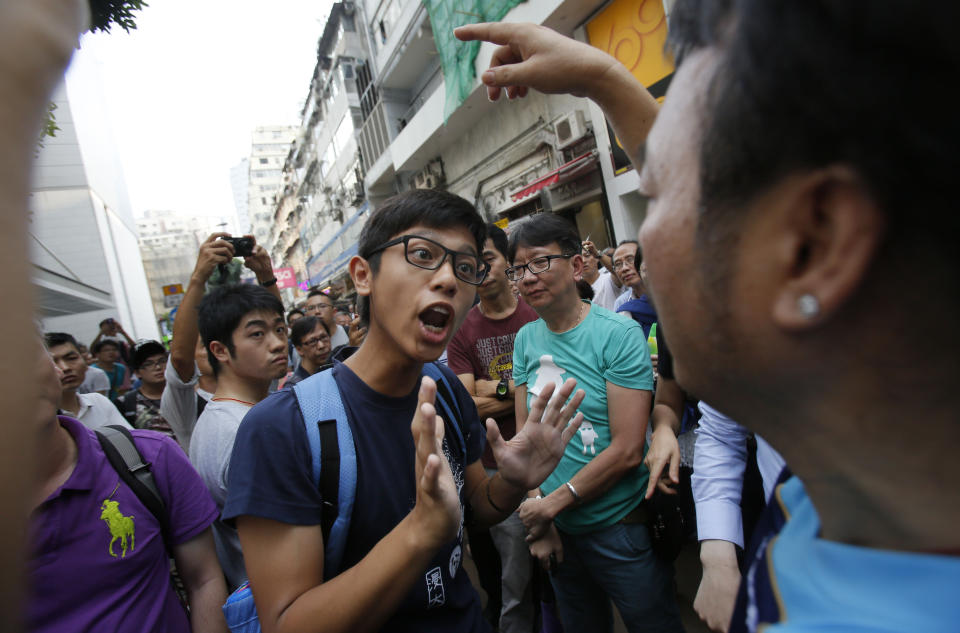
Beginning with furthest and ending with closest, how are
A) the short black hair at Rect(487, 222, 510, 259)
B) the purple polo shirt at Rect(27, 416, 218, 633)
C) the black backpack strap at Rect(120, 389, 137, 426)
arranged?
1. the black backpack strap at Rect(120, 389, 137, 426)
2. the short black hair at Rect(487, 222, 510, 259)
3. the purple polo shirt at Rect(27, 416, 218, 633)

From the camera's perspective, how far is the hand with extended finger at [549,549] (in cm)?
227

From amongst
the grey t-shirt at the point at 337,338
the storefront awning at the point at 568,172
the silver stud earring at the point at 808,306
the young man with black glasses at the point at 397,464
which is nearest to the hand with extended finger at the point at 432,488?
the young man with black glasses at the point at 397,464

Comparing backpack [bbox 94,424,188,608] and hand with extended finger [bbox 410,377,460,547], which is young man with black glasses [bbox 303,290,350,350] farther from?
hand with extended finger [bbox 410,377,460,547]

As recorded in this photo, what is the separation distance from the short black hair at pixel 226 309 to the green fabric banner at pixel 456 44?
9.92 meters

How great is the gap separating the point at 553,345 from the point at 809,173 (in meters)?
2.05

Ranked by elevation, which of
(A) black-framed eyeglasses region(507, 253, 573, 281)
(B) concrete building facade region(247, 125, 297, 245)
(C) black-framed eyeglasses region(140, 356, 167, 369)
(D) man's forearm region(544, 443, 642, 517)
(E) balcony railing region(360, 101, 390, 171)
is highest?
(B) concrete building facade region(247, 125, 297, 245)

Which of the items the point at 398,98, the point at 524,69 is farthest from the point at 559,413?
the point at 398,98

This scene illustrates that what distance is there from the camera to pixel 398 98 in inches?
772

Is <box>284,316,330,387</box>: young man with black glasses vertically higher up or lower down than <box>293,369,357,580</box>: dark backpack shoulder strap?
higher up

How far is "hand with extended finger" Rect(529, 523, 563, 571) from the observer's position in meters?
2.27

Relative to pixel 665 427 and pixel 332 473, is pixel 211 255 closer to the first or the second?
pixel 332 473

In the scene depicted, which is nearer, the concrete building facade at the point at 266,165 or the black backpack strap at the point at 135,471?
the black backpack strap at the point at 135,471

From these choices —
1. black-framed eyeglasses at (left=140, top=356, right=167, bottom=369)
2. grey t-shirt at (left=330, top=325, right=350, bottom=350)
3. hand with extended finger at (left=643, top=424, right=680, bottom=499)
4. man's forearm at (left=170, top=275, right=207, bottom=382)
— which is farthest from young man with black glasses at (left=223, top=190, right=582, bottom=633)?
black-framed eyeglasses at (left=140, top=356, right=167, bottom=369)

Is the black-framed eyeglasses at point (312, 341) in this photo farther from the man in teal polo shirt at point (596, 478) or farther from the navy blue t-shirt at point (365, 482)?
the navy blue t-shirt at point (365, 482)
